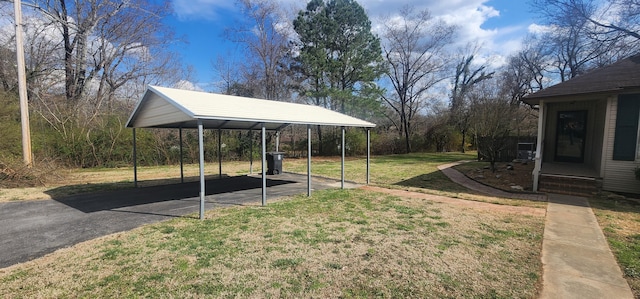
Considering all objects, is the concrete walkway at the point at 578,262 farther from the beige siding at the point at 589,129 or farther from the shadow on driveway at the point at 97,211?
the shadow on driveway at the point at 97,211

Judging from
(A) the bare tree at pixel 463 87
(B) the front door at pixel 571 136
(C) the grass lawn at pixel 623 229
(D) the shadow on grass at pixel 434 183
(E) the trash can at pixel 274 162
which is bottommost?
(D) the shadow on grass at pixel 434 183

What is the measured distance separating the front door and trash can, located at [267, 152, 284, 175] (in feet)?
37.0

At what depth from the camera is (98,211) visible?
563 cm

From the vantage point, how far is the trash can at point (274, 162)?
11.3m

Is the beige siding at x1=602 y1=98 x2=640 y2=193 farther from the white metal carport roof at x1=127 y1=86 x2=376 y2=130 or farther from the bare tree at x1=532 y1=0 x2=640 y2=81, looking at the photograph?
the bare tree at x1=532 y1=0 x2=640 y2=81

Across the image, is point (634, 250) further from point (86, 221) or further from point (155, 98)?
point (155, 98)

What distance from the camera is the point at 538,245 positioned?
3.86 metres

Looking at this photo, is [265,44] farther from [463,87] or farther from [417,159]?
[463,87]

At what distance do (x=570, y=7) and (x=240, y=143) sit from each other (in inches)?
812

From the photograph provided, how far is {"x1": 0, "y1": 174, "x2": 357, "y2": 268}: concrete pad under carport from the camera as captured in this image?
401 centimetres

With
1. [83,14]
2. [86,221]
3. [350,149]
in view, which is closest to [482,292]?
[86,221]

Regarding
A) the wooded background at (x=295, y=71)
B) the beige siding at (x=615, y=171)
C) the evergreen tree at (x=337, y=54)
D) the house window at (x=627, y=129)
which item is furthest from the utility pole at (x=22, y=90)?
the house window at (x=627, y=129)

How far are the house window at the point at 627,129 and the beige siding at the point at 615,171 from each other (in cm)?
8

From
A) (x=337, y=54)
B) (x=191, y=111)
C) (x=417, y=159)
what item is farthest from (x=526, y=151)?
(x=191, y=111)
